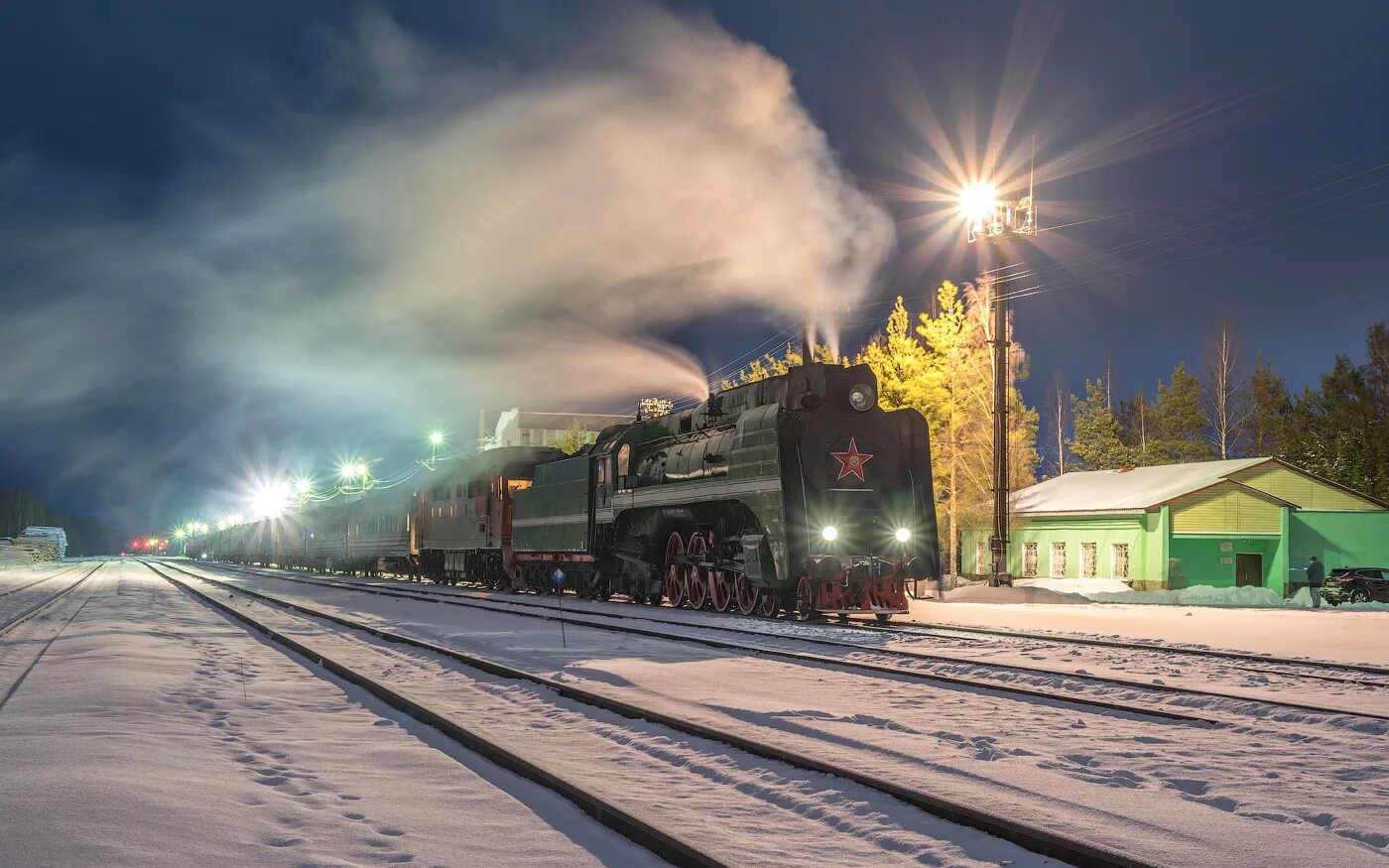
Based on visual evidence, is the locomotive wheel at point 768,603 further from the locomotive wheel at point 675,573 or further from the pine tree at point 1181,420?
the pine tree at point 1181,420

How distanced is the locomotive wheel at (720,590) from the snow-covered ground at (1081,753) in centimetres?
944

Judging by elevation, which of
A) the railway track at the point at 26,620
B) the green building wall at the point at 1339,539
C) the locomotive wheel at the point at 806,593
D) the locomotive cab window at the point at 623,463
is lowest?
the railway track at the point at 26,620

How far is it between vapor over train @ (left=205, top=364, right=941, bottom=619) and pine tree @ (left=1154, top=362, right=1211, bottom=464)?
53729 millimetres

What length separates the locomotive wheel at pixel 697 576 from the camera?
929 inches

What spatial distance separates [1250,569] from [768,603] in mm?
28090

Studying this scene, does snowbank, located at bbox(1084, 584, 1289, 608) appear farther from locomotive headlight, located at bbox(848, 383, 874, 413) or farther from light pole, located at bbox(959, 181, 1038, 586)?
locomotive headlight, located at bbox(848, 383, 874, 413)

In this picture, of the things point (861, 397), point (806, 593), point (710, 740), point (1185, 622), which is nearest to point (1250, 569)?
point (1185, 622)

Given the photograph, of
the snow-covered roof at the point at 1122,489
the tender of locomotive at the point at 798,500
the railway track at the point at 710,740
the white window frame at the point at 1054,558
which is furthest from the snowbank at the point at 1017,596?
the railway track at the point at 710,740

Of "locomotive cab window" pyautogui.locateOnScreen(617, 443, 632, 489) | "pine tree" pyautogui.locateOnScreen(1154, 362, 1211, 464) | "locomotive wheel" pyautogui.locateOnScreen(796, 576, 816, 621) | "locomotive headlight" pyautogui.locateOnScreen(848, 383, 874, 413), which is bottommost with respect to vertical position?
"locomotive wheel" pyautogui.locateOnScreen(796, 576, 816, 621)

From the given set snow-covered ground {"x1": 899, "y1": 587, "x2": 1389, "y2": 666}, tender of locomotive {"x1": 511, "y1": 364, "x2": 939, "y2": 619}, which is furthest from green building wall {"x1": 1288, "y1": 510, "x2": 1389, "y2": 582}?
tender of locomotive {"x1": 511, "y1": 364, "x2": 939, "y2": 619}

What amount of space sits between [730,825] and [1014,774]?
Answer: 2100 millimetres

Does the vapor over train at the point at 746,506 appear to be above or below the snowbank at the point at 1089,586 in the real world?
above

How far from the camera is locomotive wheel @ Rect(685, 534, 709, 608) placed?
2359 centimetres

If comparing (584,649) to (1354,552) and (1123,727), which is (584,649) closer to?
(1123,727)
